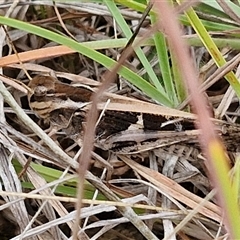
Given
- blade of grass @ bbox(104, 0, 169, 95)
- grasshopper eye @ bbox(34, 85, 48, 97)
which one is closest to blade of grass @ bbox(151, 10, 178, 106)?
blade of grass @ bbox(104, 0, 169, 95)

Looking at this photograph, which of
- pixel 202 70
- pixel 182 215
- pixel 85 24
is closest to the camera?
pixel 182 215

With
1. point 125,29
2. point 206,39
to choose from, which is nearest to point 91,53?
point 125,29

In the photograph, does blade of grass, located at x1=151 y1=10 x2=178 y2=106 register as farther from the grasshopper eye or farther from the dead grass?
the grasshopper eye

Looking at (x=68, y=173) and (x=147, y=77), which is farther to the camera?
(x=147, y=77)

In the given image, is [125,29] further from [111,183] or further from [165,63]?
[111,183]

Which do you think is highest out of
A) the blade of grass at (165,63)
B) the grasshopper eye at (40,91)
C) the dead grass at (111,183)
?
the blade of grass at (165,63)

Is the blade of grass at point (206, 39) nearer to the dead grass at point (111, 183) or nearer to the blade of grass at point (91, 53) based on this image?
the dead grass at point (111, 183)

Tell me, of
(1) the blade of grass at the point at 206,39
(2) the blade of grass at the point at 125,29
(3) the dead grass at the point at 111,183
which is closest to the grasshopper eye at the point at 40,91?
(3) the dead grass at the point at 111,183

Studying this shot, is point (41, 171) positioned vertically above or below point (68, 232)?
above

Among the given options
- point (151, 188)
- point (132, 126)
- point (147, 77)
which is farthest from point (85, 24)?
point (151, 188)

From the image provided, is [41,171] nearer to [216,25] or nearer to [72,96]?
[72,96]

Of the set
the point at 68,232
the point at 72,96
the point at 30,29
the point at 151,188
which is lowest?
the point at 68,232
